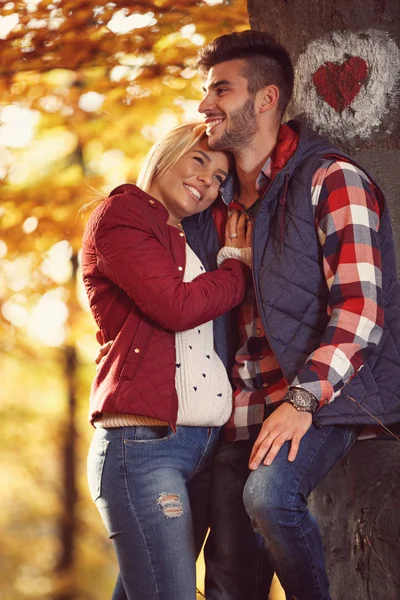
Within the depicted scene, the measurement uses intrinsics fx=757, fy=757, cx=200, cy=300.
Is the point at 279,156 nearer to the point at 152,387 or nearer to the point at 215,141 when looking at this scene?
the point at 215,141

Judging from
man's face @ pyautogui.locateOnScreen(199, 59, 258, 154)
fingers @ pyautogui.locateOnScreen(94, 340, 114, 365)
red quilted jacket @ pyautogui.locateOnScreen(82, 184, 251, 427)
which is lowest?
fingers @ pyautogui.locateOnScreen(94, 340, 114, 365)

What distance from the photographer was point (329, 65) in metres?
2.39

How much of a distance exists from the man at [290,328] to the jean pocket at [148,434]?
259 millimetres

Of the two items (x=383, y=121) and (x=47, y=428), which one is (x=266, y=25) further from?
(x=47, y=428)

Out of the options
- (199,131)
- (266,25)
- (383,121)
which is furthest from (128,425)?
(266,25)

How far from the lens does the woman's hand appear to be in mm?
2336

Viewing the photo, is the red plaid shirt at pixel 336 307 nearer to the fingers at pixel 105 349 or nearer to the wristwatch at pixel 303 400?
the wristwatch at pixel 303 400

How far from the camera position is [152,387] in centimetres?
202

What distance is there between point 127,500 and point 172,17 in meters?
2.93

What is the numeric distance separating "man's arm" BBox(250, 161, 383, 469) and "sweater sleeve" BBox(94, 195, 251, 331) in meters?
0.30

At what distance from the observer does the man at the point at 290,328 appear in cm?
192

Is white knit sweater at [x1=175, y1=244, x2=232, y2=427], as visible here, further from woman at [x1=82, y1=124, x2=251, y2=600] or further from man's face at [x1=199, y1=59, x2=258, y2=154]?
man's face at [x1=199, y1=59, x2=258, y2=154]

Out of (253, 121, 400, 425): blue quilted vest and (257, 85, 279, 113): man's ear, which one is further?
(257, 85, 279, 113): man's ear

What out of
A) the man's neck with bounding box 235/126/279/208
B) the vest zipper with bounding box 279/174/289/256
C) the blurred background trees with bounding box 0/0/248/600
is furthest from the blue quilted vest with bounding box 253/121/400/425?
the blurred background trees with bounding box 0/0/248/600
